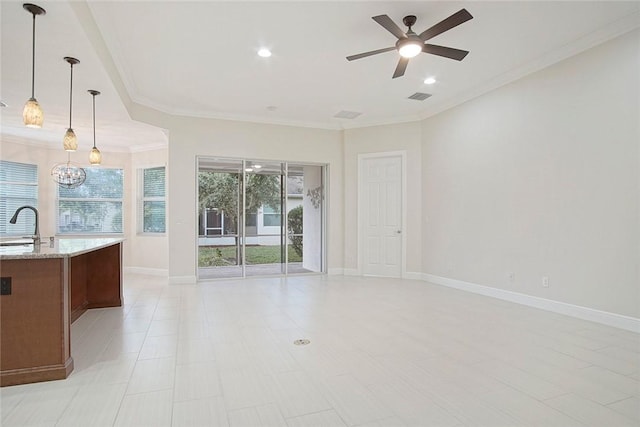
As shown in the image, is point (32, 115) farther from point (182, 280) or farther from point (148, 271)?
point (148, 271)

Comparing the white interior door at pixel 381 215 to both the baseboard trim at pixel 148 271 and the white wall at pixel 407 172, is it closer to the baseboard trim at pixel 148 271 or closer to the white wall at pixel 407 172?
the white wall at pixel 407 172

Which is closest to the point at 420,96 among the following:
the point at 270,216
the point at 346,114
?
the point at 346,114

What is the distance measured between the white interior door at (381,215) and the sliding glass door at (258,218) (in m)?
0.87

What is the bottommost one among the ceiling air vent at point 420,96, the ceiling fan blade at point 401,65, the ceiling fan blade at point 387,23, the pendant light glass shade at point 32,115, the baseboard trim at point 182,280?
the baseboard trim at point 182,280

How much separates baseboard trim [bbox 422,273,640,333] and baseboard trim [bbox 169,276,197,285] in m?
4.30

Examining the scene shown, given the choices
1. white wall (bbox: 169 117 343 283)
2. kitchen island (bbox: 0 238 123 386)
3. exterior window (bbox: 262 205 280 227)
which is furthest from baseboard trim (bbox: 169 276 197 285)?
kitchen island (bbox: 0 238 123 386)

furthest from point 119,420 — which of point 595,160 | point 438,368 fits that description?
point 595,160

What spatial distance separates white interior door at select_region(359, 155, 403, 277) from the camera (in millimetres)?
6832

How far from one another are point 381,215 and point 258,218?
7.75 ft

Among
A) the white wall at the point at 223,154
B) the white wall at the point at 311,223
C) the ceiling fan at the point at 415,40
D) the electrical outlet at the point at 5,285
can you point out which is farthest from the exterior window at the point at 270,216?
the electrical outlet at the point at 5,285

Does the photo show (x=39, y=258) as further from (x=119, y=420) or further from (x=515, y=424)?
(x=515, y=424)

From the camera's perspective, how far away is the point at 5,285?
2543mm

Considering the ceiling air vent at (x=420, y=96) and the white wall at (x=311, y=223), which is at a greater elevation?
the ceiling air vent at (x=420, y=96)

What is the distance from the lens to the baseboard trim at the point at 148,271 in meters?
7.41
